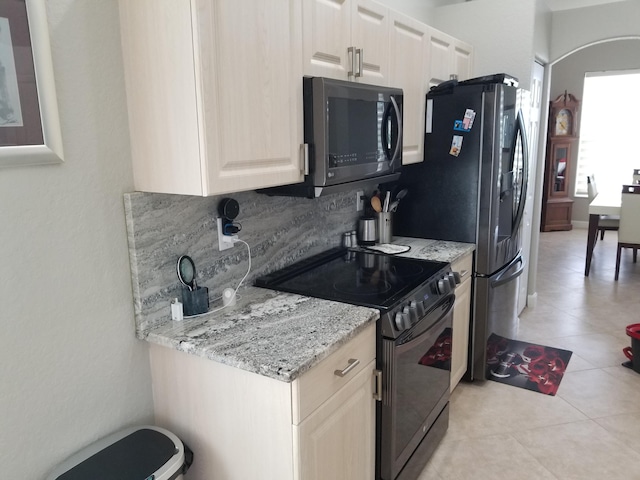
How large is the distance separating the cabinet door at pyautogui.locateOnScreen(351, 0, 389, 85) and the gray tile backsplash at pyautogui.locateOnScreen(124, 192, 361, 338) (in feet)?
2.12

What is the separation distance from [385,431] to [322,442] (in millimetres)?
411

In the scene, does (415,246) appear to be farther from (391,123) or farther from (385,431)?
(385,431)

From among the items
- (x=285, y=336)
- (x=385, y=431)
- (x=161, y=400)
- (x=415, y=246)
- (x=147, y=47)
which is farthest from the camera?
(x=415, y=246)

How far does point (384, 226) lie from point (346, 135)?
102 centimetres

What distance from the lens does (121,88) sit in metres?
1.49

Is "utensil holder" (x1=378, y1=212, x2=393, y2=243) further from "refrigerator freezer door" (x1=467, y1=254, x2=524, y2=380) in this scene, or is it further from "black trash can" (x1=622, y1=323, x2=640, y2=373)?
"black trash can" (x1=622, y1=323, x2=640, y2=373)

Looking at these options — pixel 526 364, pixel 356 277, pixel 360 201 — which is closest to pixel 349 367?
pixel 356 277

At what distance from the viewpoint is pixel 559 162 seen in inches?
280

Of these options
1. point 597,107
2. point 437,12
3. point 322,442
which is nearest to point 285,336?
point 322,442

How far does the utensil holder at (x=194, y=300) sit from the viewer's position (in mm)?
1677

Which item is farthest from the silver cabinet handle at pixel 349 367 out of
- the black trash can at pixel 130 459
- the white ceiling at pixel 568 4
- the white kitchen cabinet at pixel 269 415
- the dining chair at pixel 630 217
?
the dining chair at pixel 630 217

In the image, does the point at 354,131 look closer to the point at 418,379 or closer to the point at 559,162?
the point at 418,379

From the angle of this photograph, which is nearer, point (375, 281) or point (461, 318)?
point (375, 281)

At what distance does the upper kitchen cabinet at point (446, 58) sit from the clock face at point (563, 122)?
455cm
